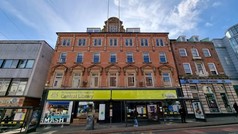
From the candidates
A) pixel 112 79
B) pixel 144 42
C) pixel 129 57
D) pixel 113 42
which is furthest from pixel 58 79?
pixel 144 42

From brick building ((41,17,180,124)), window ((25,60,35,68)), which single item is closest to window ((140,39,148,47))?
brick building ((41,17,180,124))

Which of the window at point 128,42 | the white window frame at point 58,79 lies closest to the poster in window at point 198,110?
the window at point 128,42

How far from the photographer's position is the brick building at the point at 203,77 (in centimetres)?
1748

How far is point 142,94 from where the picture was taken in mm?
16594

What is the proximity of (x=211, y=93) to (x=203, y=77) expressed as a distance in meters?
2.73

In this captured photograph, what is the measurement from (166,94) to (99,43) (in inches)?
558

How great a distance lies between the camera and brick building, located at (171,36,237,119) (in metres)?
17.5

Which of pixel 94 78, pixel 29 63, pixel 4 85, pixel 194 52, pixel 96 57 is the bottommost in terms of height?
pixel 4 85

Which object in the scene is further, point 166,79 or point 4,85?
point 166,79

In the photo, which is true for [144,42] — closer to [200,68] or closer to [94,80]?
[200,68]

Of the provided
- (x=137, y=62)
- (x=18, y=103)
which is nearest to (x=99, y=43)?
(x=137, y=62)

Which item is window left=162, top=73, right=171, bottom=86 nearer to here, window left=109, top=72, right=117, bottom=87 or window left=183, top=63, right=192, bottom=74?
window left=183, top=63, right=192, bottom=74

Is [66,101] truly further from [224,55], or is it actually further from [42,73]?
[224,55]

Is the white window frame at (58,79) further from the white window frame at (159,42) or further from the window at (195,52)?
the window at (195,52)
